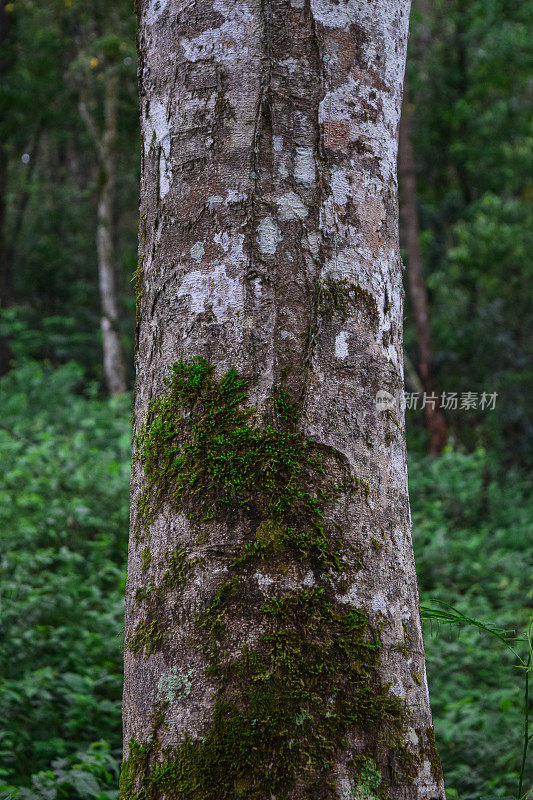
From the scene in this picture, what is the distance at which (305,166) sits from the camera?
149 centimetres

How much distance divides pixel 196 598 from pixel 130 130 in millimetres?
15881

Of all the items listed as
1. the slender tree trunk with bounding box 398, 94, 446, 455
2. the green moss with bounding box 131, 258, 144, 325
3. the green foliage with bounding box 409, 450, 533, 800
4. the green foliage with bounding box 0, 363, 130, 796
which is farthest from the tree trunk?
the green moss with bounding box 131, 258, 144, 325

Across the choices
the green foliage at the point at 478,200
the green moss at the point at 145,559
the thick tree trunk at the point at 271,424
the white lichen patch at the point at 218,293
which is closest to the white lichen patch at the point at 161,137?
the thick tree trunk at the point at 271,424

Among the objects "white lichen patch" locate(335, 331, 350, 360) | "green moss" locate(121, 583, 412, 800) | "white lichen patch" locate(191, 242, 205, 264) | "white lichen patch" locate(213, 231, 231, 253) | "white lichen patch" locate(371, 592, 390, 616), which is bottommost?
"green moss" locate(121, 583, 412, 800)

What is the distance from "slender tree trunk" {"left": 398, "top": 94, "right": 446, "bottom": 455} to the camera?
1243 cm

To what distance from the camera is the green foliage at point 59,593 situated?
325 cm

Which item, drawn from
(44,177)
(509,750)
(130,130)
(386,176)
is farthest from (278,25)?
(44,177)

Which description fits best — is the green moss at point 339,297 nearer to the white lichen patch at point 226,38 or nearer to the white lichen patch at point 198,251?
the white lichen patch at point 198,251

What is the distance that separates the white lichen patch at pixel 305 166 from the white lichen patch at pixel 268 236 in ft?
0.37

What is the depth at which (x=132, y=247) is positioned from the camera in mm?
18609

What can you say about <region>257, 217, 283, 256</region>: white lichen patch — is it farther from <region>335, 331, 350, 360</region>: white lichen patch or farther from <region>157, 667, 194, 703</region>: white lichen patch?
<region>157, 667, 194, 703</region>: white lichen patch

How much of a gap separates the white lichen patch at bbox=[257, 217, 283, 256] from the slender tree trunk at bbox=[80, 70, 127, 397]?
38.2 ft

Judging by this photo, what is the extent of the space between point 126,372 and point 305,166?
14001 mm

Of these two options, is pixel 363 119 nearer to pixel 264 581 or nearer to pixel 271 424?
pixel 271 424
